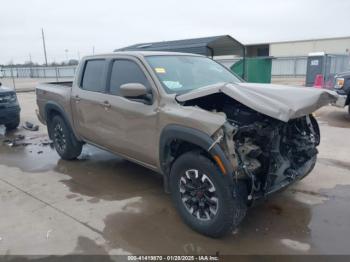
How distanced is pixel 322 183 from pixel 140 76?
2.95 metres

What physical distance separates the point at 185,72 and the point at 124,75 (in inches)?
32.1

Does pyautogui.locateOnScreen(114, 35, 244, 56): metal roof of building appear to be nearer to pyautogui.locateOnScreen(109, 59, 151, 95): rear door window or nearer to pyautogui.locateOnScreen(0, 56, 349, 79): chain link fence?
pyautogui.locateOnScreen(0, 56, 349, 79): chain link fence

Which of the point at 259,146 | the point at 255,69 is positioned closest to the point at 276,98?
the point at 259,146

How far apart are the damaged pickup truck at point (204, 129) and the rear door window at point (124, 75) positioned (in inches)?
0.5

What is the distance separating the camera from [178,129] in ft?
10.8

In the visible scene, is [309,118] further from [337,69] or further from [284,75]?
[284,75]

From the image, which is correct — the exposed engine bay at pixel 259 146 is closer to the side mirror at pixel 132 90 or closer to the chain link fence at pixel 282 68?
the side mirror at pixel 132 90

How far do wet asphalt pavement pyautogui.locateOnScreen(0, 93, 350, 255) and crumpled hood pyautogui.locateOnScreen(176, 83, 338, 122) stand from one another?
1.11m

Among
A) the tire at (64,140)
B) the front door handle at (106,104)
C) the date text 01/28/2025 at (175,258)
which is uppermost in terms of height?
the front door handle at (106,104)

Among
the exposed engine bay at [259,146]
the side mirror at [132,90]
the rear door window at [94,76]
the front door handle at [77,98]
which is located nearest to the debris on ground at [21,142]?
the front door handle at [77,98]

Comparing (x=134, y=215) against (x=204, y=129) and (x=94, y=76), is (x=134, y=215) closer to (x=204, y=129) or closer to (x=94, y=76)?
(x=204, y=129)

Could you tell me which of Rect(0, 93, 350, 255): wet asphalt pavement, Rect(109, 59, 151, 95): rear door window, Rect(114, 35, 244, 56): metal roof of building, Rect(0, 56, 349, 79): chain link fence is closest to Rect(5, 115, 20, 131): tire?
Rect(0, 93, 350, 255): wet asphalt pavement

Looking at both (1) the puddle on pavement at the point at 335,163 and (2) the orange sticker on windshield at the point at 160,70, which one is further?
(1) the puddle on pavement at the point at 335,163

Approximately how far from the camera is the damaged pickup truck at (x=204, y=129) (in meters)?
2.96
